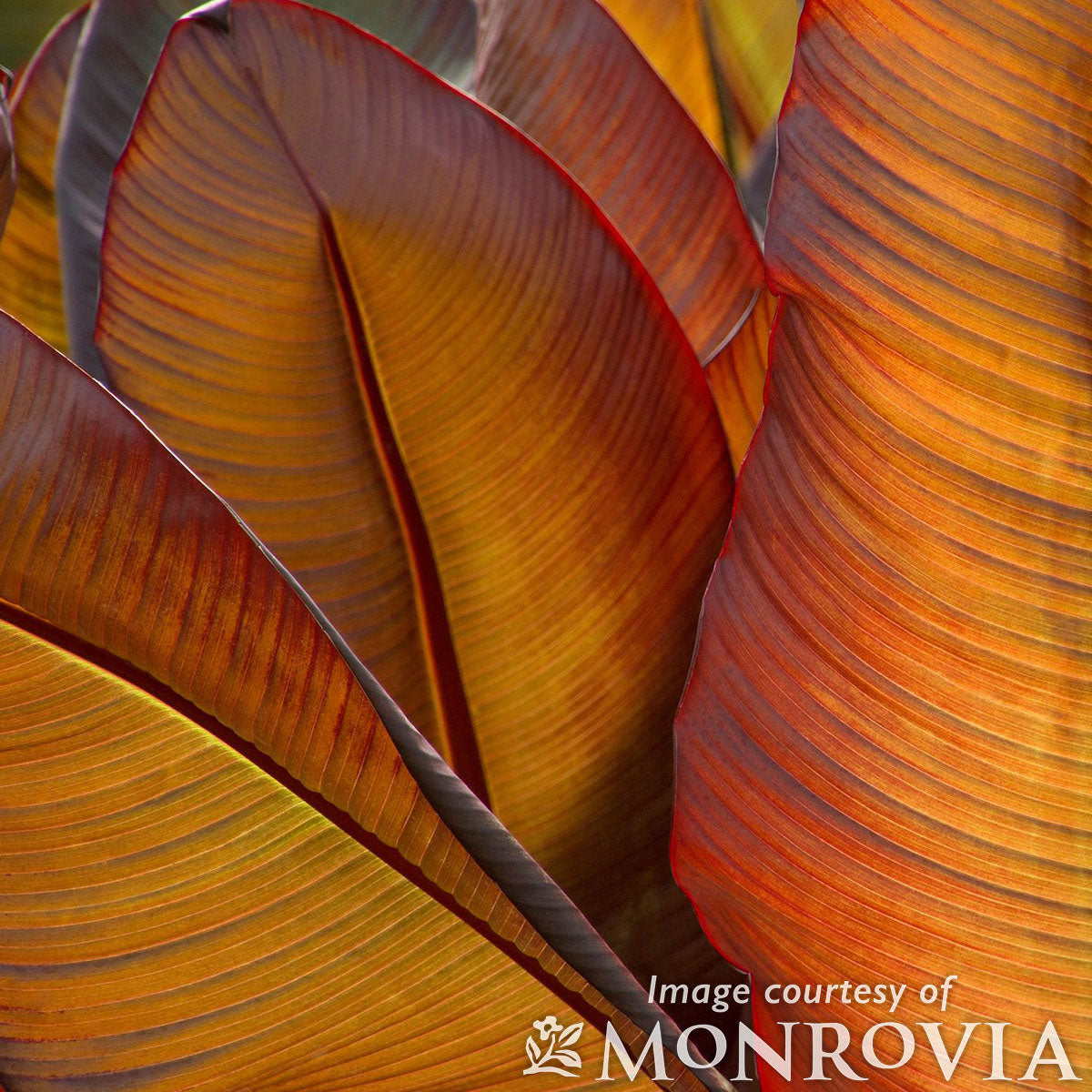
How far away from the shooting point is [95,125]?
75 cm

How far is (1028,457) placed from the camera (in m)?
0.38

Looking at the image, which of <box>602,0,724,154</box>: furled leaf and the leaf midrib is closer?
the leaf midrib

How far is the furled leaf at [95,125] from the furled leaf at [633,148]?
0.12 metres

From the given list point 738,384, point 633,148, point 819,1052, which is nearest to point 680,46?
point 633,148

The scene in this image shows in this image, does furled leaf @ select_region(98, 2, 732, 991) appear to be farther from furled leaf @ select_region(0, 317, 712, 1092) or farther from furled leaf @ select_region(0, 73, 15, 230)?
furled leaf @ select_region(0, 317, 712, 1092)

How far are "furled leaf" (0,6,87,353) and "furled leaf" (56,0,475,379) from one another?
12 cm

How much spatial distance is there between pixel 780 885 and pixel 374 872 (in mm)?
166

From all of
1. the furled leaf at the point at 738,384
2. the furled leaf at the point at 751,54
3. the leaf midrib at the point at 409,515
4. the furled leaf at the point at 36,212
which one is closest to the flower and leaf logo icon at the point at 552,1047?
the leaf midrib at the point at 409,515

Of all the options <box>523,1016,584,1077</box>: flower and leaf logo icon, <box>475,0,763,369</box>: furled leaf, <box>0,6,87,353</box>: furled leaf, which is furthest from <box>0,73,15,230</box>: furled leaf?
<box>523,1016,584,1077</box>: flower and leaf logo icon

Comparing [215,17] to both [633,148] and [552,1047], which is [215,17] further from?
[552,1047]

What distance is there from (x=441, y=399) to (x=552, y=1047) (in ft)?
1.06

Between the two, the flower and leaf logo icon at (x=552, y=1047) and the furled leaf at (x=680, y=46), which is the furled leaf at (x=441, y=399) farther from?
the furled leaf at (x=680, y=46)

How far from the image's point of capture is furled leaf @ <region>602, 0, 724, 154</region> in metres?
1.01

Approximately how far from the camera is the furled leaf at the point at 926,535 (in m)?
0.37
